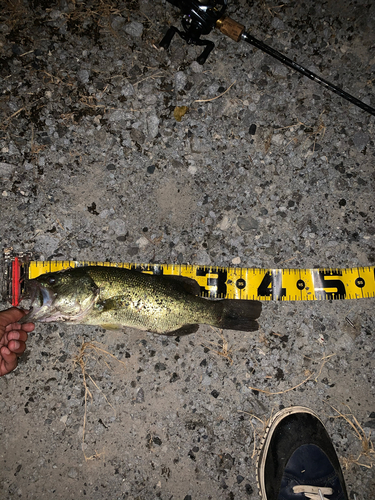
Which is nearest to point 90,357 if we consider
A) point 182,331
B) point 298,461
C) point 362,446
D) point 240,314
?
point 182,331

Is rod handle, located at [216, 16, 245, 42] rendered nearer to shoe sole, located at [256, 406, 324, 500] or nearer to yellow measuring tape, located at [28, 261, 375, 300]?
yellow measuring tape, located at [28, 261, 375, 300]

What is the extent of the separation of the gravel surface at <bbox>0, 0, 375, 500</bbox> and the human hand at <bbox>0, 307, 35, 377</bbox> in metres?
0.18

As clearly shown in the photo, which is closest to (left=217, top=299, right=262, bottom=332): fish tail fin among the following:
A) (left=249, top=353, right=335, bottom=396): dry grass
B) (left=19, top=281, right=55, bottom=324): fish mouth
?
(left=249, top=353, right=335, bottom=396): dry grass

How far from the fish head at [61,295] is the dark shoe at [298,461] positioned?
2.48 meters

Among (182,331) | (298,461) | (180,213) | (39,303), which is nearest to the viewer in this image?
(39,303)

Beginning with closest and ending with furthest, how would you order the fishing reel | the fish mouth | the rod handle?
the fish mouth
the fishing reel
the rod handle

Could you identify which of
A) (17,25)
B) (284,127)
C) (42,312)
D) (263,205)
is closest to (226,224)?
(263,205)

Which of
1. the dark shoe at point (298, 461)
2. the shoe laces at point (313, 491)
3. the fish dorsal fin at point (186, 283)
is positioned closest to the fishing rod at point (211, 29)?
the fish dorsal fin at point (186, 283)

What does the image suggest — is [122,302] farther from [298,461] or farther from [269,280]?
[298,461]

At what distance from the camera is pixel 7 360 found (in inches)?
121

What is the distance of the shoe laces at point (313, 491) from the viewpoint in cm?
316

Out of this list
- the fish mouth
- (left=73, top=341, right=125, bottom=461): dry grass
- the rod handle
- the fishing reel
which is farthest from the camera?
(left=73, top=341, right=125, bottom=461): dry grass

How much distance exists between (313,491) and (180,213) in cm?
339

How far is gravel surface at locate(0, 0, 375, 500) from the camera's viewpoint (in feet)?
10.6
